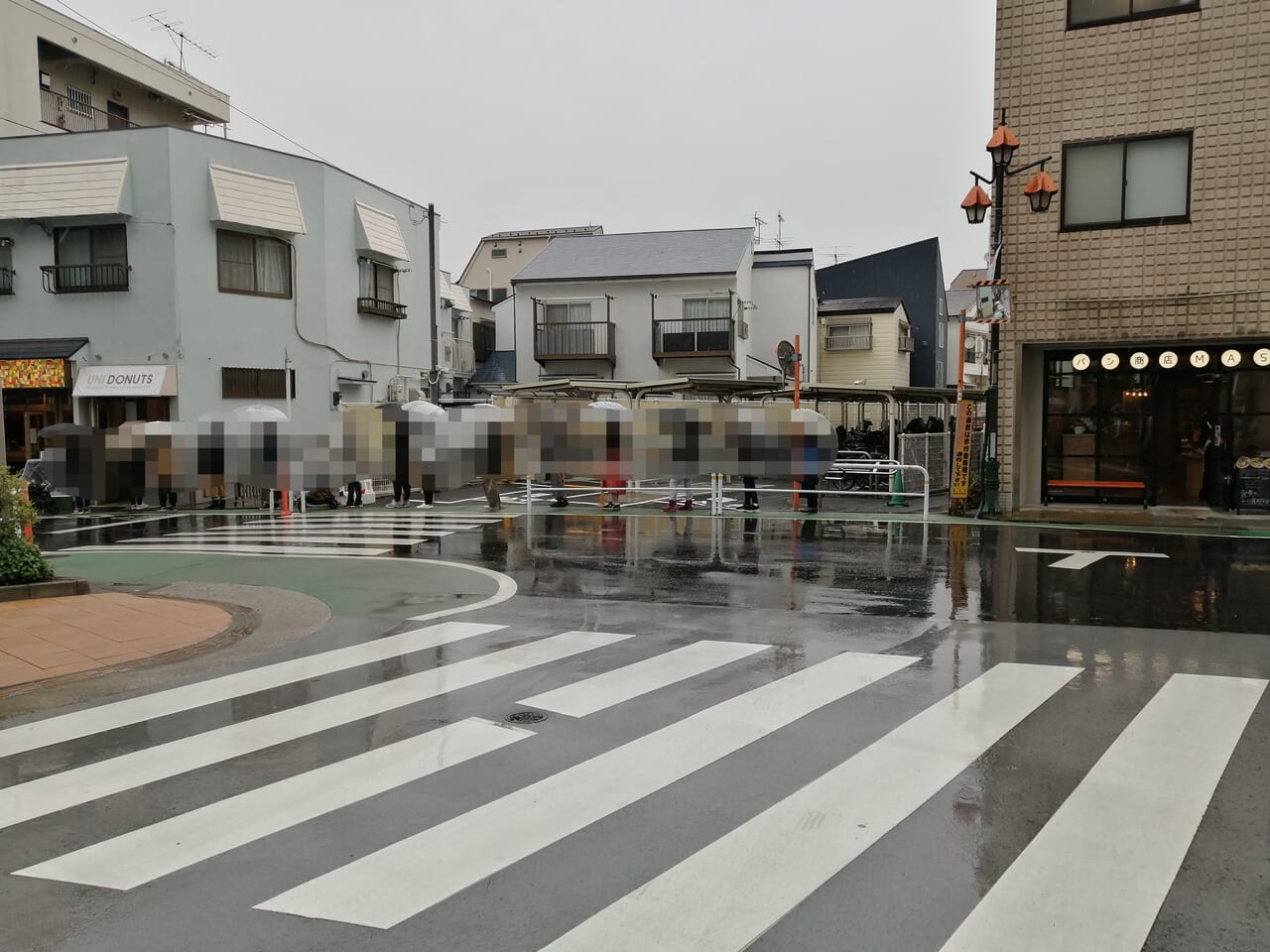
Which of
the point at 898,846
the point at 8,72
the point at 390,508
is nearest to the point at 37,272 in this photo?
the point at 8,72

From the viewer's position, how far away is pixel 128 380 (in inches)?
904

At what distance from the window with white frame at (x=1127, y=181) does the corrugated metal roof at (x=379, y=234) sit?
1863cm

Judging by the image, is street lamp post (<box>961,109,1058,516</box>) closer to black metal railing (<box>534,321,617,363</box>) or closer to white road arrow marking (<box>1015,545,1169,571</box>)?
white road arrow marking (<box>1015,545,1169,571</box>)

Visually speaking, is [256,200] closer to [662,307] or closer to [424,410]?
[424,410]

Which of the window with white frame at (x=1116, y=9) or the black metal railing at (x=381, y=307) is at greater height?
the window with white frame at (x=1116, y=9)

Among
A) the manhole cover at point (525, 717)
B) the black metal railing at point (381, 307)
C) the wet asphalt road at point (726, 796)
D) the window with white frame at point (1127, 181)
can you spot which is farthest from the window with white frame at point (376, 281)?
the manhole cover at point (525, 717)

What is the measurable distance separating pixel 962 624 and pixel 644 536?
23.8ft

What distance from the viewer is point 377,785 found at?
194 inches

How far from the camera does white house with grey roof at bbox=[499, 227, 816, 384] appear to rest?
1355 inches

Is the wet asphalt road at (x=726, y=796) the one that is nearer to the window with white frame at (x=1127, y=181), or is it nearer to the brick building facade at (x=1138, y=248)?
the brick building facade at (x=1138, y=248)

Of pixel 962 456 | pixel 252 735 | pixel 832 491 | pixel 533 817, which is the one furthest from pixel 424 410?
pixel 533 817

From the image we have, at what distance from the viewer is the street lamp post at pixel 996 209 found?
52.9 feet

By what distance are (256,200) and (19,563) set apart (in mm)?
16735

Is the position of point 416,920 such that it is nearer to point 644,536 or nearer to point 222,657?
point 222,657
